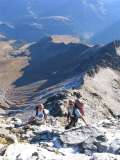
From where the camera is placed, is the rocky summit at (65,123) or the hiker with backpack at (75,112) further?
Answer: the hiker with backpack at (75,112)

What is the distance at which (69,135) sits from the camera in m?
28.1

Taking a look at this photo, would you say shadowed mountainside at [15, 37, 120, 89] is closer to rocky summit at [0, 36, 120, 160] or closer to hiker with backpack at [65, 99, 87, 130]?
rocky summit at [0, 36, 120, 160]

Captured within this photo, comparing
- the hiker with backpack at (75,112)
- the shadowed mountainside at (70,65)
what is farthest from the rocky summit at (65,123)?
the hiker with backpack at (75,112)

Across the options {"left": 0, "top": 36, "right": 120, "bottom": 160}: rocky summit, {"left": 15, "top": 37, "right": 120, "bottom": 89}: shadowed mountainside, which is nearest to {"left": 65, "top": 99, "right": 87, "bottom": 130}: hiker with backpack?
{"left": 0, "top": 36, "right": 120, "bottom": 160}: rocky summit

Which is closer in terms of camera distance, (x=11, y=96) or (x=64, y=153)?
(x=64, y=153)

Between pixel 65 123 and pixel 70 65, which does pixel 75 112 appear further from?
pixel 70 65

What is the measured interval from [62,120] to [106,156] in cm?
1950

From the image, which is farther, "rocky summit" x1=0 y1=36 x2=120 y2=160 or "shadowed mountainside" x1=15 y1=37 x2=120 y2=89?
"shadowed mountainside" x1=15 y1=37 x2=120 y2=89

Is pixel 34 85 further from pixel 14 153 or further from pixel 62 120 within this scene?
pixel 14 153

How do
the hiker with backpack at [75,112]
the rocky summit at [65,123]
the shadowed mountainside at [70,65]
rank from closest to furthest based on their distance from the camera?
1. the rocky summit at [65,123]
2. the hiker with backpack at [75,112]
3. the shadowed mountainside at [70,65]

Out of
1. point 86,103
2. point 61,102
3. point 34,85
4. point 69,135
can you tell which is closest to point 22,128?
point 69,135

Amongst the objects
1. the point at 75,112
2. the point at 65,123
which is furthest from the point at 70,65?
the point at 75,112

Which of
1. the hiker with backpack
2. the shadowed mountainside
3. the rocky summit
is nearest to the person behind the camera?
the rocky summit

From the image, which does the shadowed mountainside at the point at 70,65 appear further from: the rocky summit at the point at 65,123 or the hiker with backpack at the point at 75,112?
the hiker with backpack at the point at 75,112
